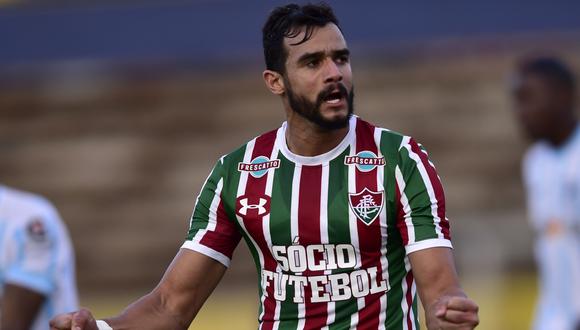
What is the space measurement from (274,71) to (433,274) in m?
1.00

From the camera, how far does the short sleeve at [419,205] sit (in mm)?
4566

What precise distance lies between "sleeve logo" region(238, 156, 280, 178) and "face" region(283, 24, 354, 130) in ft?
0.79

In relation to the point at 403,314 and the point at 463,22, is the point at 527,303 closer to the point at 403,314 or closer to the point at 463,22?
the point at 463,22

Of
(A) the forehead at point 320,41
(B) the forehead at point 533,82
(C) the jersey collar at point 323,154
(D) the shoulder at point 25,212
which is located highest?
(B) the forehead at point 533,82

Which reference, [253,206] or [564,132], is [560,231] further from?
[253,206]

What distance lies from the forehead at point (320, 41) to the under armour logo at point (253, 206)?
20.8 inches

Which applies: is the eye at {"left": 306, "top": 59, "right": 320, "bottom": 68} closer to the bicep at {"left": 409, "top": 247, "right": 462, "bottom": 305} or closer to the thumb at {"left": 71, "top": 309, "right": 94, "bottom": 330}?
the bicep at {"left": 409, "top": 247, "right": 462, "bottom": 305}

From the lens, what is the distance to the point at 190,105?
1622 centimetres

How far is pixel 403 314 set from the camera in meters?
4.79

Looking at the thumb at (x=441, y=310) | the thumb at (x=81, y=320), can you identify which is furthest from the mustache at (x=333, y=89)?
the thumb at (x=81, y=320)

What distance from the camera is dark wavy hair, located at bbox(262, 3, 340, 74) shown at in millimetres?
4789

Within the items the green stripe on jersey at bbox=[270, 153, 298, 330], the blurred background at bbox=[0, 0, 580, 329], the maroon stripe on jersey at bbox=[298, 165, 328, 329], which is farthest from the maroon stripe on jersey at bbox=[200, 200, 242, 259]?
the blurred background at bbox=[0, 0, 580, 329]

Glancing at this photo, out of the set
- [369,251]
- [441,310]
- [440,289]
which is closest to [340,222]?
[369,251]

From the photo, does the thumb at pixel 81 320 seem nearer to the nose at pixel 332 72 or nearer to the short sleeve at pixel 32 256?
the nose at pixel 332 72
